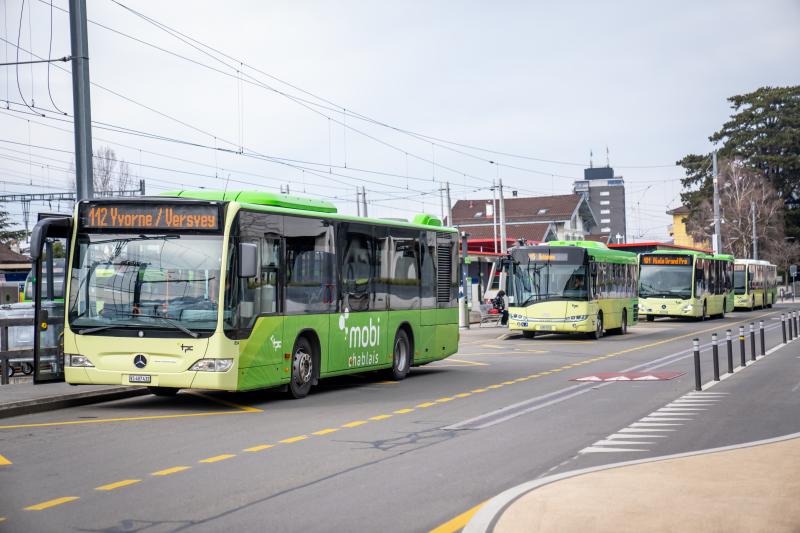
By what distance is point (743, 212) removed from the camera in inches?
4043

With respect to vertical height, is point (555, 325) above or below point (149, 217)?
below

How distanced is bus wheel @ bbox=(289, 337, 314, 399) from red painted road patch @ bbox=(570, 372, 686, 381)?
5.65 metres

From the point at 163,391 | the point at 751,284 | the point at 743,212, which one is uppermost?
the point at 743,212

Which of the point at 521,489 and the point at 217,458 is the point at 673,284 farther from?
the point at 521,489

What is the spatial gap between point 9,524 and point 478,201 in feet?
392

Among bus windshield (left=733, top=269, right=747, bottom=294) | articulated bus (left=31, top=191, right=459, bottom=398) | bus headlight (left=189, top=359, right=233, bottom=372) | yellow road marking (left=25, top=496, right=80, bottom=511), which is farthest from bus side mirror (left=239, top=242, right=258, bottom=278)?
bus windshield (left=733, top=269, right=747, bottom=294)

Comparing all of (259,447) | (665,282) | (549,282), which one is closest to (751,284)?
(665,282)

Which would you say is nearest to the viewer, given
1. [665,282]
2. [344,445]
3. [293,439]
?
[344,445]

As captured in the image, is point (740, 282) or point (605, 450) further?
point (740, 282)

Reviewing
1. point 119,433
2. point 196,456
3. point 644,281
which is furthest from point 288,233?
point 644,281

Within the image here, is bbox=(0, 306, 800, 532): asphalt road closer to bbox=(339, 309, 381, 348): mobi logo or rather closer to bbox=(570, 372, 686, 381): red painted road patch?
bbox=(570, 372, 686, 381): red painted road patch

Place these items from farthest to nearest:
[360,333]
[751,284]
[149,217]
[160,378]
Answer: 1. [751,284]
2. [360,333]
3. [149,217]
4. [160,378]

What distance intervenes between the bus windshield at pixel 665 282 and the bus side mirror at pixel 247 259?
40248mm

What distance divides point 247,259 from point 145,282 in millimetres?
1581
